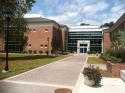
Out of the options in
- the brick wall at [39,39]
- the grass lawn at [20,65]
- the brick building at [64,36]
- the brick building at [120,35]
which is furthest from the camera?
the brick building at [64,36]

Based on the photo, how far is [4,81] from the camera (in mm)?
14930

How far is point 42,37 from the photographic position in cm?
8638

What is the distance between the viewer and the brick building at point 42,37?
84688mm

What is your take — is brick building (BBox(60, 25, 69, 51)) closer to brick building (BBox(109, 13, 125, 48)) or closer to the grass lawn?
brick building (BBox(109, 13, 125, 48))

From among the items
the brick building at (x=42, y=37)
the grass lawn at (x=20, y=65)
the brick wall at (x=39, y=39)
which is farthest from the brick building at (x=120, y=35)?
the brick wall at (x=39, y=39)

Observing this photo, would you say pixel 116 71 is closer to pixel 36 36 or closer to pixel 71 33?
pixel 36 36

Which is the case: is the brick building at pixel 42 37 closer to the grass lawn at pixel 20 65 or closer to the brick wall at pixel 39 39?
the brick wall at pixel 39 39

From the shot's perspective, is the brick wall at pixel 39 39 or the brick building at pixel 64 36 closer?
the brick wall at pixel 39 39

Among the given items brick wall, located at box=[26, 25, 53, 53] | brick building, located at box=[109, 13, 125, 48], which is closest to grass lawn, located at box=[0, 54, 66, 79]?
brick building, located at box=[109, 13, 125, 48]

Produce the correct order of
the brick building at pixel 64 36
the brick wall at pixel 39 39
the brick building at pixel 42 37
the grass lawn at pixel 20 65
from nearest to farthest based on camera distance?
1. the grass lawn at pixel 20 65
2. the brick building at pixel 42 37
3. the brick wall at pixel 39 39
4. the brick building at pixel 64 36

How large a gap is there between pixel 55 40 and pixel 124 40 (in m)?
56.2

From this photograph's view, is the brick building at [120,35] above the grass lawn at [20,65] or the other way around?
above

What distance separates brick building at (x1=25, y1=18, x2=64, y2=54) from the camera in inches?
3334

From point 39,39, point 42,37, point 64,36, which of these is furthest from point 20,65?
point 64,36
